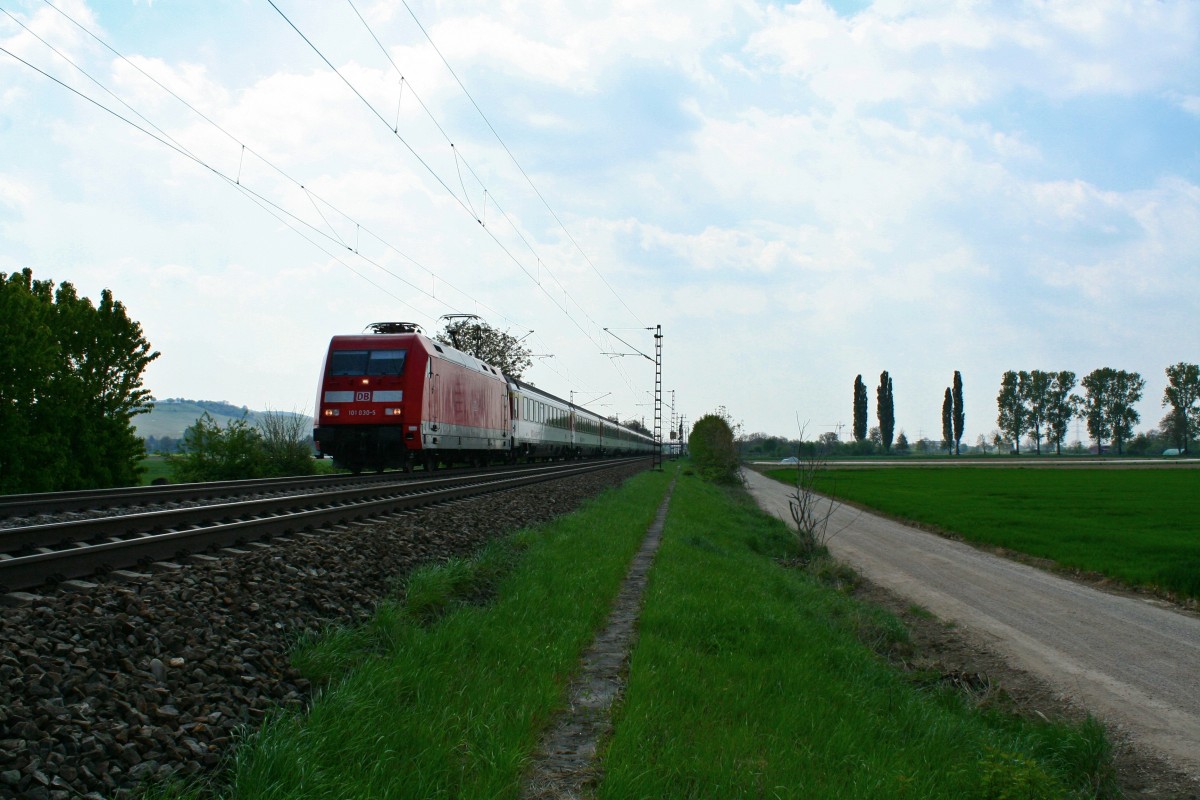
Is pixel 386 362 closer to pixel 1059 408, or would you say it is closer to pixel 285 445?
pixel 285 445

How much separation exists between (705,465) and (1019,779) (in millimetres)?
48119

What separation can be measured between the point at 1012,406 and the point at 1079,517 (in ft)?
425

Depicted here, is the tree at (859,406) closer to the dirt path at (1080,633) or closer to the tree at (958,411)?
the tree at (958,411)

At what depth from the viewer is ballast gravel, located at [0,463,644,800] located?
3219 mm

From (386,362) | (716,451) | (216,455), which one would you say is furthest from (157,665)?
(716,451)

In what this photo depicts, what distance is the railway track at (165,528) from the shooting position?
6.18m

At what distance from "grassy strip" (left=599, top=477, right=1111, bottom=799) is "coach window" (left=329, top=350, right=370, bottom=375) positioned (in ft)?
40.7

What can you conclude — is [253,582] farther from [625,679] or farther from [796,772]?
[796,772]

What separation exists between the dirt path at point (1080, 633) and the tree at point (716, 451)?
90.1 ft

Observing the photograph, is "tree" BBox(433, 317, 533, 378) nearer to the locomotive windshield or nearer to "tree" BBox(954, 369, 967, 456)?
the locomotive windshield

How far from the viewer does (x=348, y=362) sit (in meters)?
20.7

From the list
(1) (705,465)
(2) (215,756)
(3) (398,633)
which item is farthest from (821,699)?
(1) (705,465)

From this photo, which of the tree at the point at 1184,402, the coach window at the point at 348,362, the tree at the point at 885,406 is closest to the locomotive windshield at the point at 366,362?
the coach window at the point at 348,362

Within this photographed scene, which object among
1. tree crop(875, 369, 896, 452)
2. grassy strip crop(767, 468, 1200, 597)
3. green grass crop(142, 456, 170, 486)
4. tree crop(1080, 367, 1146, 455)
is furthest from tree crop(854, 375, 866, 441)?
green grass crop(142, 456, 170, 486)
